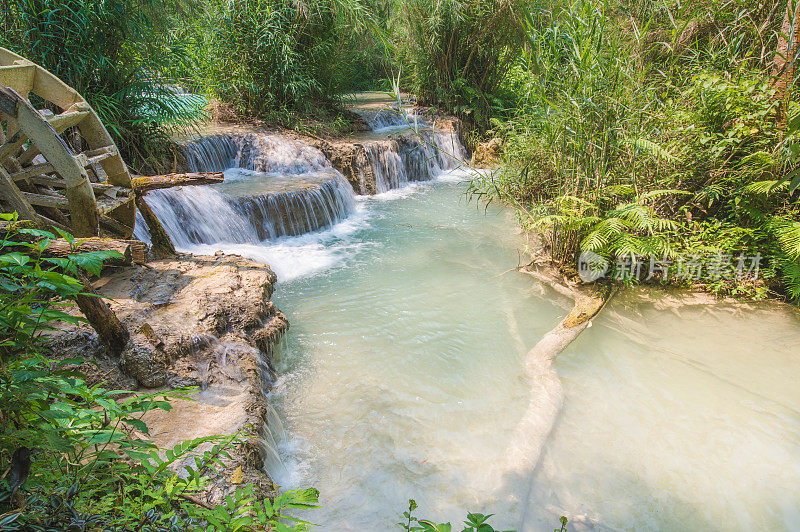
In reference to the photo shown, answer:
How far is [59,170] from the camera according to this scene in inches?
122

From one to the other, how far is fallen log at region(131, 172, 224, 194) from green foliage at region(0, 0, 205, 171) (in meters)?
2.01

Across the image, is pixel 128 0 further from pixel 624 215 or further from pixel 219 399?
pixel 624 215

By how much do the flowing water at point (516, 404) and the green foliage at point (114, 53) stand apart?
1.11 m

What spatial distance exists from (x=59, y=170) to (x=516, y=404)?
3.80 m

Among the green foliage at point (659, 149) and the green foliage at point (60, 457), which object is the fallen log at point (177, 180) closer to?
the green foliage at point (60, 457)

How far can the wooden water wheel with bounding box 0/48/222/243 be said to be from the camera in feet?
9.64

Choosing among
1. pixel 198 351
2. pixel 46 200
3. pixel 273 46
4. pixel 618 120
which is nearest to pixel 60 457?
pixel 198 351

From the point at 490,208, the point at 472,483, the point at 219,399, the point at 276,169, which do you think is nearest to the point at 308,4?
the point at 276,169

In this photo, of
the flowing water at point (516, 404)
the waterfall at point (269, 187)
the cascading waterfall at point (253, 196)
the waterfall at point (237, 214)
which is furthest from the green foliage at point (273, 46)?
the flowing water at point (516, 404)

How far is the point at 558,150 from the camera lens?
14.8ft

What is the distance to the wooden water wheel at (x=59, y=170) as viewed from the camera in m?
2.94

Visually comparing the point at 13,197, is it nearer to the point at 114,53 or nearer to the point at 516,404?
the point at 114,53

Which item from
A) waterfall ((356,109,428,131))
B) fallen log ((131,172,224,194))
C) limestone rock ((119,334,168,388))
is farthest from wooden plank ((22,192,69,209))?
waterfall ((356,109,428,131))

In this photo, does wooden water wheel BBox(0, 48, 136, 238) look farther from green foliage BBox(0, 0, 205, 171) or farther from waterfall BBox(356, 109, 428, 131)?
waterfall BBox(356, 109, 428, 131)
